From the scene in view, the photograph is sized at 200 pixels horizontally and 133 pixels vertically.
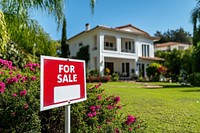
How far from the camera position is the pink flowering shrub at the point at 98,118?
132 inches

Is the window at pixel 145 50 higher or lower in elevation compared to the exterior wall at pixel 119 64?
higher

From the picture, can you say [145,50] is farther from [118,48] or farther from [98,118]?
[98,118]

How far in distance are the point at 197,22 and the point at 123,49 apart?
16804 mm

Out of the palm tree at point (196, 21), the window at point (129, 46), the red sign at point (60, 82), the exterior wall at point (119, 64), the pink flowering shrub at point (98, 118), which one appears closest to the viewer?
the red sign at point (60, 82)

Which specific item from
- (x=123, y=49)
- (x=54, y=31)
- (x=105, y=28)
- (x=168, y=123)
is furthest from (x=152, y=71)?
(x=54, y=31)

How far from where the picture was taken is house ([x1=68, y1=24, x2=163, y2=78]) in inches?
1139

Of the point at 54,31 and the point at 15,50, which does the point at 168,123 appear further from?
the point at 15,50

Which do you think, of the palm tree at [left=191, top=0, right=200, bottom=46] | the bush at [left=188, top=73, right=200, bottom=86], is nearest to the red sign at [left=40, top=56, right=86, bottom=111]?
the palm tree at [left=191, top=0, right=200, bottom=46]

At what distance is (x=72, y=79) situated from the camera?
8.19 ft

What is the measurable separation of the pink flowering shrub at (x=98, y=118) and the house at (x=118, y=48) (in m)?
24.4

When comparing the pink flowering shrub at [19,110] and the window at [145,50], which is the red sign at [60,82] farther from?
the window at [145,50]

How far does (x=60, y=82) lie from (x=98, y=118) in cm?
157

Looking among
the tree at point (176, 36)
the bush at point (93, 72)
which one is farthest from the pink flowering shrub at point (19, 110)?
the tree at point (176, 36)

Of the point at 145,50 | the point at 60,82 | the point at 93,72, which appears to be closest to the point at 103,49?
the point at 93,72
